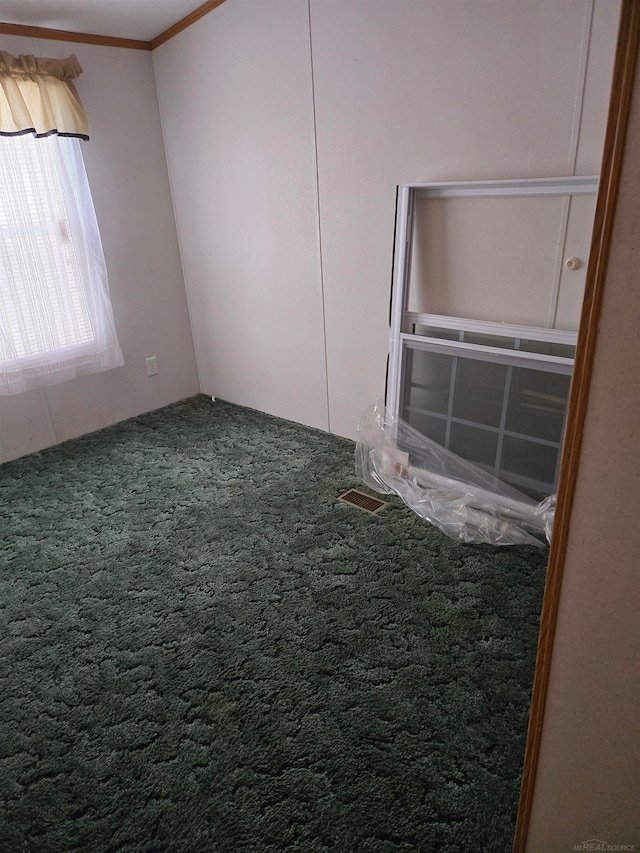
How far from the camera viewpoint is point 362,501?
8.66ft

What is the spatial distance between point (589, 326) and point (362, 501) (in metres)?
1.95

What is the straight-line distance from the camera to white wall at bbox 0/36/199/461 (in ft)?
10.4

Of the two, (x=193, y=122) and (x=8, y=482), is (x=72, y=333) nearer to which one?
(x=8, y=482)

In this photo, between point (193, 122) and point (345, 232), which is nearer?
point (345, 232)

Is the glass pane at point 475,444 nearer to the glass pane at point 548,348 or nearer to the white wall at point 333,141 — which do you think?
the glass pane at point 548,348

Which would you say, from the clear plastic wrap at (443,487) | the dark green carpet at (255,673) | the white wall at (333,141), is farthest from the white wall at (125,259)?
the clear plastic wrap at (443,487)

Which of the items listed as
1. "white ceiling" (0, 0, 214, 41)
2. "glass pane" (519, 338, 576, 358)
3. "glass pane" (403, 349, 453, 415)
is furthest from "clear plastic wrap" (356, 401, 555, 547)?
"white ceiling" (0, 0, 214, 41)

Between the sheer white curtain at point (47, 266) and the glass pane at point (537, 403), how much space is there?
7.91 ft

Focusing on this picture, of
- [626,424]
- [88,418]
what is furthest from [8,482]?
[626,424]

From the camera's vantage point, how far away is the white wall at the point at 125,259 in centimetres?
316

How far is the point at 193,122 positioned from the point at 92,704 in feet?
10.2

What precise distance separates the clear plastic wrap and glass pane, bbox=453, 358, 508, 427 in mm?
230

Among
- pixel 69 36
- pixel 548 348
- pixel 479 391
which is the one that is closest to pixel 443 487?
pixel 479 391

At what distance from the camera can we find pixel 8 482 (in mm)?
2984
